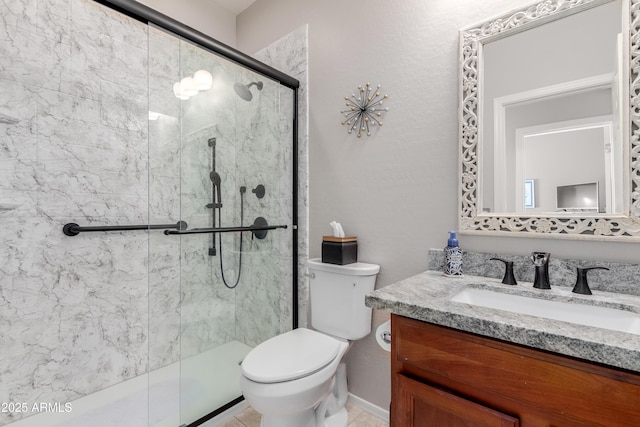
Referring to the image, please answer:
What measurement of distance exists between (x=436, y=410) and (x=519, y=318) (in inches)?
13.2

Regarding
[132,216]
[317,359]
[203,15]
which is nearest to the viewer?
[317,359]

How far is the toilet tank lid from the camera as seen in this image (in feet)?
5.02

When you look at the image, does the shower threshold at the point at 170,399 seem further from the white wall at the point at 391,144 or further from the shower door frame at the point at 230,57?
the white wall at the point at 391,144

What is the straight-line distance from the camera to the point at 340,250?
5.25 feet

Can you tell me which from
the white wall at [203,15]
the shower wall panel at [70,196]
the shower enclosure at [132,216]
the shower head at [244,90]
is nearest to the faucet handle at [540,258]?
the shower enclosure at [132,216]

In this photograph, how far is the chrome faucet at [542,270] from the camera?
106cm

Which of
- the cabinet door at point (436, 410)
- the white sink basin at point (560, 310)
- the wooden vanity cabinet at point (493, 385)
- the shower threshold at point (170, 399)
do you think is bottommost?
the shower threshold at point (170, 399)

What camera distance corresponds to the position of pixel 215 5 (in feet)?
7.68

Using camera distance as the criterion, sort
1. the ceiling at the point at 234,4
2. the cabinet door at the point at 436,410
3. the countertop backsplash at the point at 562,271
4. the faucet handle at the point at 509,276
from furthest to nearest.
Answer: the ceiling at the point at 234,4
the faucet handle at the point at 509,276
the countertop backsplash at the point at 562,271
the cabinet door at the point at 436,410

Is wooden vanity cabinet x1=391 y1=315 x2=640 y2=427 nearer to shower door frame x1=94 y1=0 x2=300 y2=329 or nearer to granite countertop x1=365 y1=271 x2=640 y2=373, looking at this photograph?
granite countertop x1=365 y1=271 x2=640 y2=373

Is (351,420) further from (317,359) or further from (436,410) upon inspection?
(436,410)

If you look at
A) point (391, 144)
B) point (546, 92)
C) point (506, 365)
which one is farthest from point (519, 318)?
point (391, 144)

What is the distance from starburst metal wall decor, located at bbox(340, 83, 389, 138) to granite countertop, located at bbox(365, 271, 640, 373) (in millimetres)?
889

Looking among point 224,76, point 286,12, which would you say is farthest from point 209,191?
point 286,12
